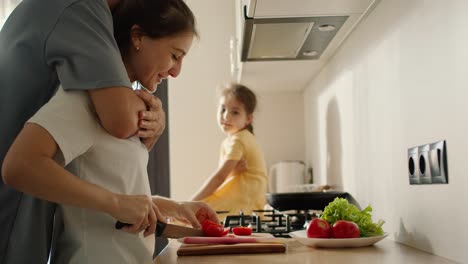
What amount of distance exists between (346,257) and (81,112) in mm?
598

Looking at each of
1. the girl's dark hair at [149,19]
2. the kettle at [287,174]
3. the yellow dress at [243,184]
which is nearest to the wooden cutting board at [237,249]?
the girl's dark hair at [149,19]

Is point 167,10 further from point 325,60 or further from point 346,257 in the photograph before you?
point 325,60

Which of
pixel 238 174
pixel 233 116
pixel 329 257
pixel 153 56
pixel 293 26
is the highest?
pixel 293 26

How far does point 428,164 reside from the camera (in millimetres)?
1152

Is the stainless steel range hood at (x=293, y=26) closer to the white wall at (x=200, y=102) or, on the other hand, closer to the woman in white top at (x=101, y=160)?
the woman in white top at (x=101, y=160)

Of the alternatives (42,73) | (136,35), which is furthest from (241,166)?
(42,73)

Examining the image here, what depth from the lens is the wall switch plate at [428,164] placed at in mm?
1073

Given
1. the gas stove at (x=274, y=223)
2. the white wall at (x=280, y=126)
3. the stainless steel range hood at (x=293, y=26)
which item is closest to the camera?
the stainless steel range hood at (x=293, y=26)

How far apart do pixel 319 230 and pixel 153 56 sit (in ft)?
1.89

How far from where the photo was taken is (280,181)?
123 inches

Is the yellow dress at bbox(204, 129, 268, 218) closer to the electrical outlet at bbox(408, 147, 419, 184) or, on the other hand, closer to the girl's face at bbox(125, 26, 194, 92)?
the electrical outlet at bbox(408, 147, 419, 184)

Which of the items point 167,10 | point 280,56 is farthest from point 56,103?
point 280,56

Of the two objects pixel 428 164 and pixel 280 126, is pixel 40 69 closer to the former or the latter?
pixel 428 164

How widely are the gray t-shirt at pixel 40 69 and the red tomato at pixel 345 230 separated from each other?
65cm
